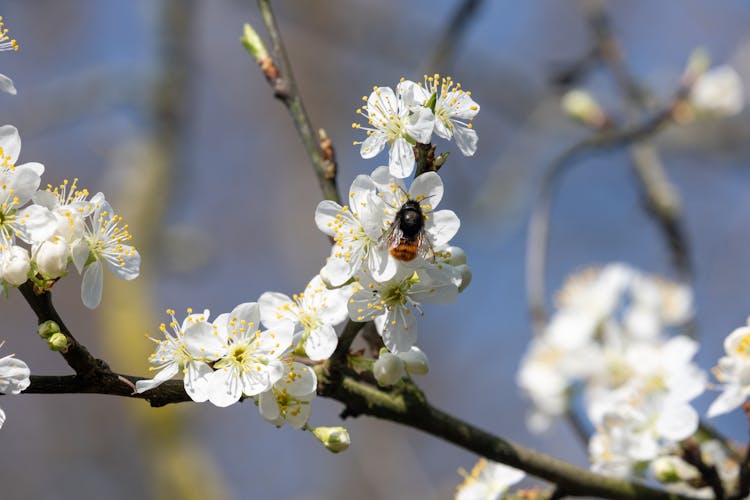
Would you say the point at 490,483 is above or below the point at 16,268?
above

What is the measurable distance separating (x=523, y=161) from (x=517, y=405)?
3.64 m

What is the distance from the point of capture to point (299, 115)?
5.16 feet

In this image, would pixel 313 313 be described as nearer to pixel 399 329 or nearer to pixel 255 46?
pixel 399 329

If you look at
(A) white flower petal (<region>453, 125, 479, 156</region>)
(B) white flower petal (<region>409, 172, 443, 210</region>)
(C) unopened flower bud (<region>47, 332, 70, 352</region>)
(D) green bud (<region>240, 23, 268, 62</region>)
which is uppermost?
(D) green bud (<region>240, 23, 268, 62</region>)

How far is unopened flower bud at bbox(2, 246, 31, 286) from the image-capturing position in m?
1.14

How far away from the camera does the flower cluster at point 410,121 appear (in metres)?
1.17

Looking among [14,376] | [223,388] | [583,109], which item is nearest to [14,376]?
[14,376]

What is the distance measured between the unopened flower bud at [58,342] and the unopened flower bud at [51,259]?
10 centimetres

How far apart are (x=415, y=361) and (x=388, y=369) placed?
0.07 meters

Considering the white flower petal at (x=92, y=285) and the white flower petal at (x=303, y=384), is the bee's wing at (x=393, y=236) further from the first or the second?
the white flower petal at (x=92, y=285)

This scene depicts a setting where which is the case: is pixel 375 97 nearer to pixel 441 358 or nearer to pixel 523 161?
pixel 523 161

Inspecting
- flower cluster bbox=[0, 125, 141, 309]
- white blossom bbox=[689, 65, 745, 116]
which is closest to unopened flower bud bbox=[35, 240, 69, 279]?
flower cluster bbox=[0, 125, 141, 309]

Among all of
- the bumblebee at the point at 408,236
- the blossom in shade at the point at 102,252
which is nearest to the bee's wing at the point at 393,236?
the bumblebee at the point at 408,236

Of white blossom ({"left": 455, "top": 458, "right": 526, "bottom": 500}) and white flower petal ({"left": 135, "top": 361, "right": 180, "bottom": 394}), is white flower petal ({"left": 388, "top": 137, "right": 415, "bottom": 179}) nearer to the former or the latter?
white flower petal ({"left": 135, "top": 361, "right": 180, "bottom": 394})
